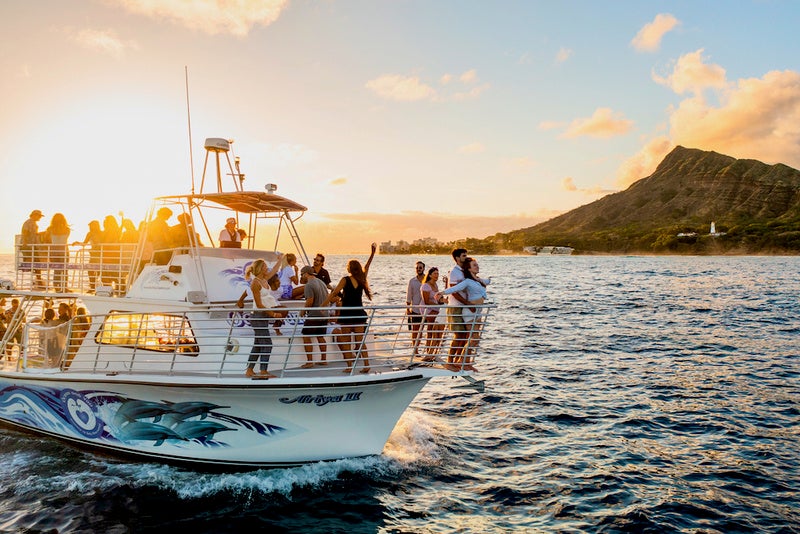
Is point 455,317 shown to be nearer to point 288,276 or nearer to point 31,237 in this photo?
point 288,276

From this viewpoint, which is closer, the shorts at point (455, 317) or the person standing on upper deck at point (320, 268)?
the shorts at point (455, 317)

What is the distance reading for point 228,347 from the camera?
8844 millimetres

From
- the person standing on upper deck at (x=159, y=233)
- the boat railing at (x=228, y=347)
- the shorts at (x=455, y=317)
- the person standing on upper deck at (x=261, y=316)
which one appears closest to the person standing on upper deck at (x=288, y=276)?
the boat railing at (x=228, y=347)

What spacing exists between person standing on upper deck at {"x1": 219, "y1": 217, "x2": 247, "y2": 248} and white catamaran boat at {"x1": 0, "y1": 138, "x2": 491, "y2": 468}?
0.81ft

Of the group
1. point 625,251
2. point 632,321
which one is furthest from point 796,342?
point 625,251

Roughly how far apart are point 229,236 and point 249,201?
874mm

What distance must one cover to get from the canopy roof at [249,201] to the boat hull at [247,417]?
353cm

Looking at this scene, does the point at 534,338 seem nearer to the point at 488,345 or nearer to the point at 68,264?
the point at 488,345

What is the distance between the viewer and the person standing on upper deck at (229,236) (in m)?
11.2

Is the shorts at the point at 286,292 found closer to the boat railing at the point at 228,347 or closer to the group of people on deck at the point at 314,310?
the group of people on deck at the point at 314,310

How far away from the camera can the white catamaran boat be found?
8.40m

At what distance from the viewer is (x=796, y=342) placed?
21.8m

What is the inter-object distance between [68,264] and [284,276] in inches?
197

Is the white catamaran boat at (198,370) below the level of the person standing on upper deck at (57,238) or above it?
below
